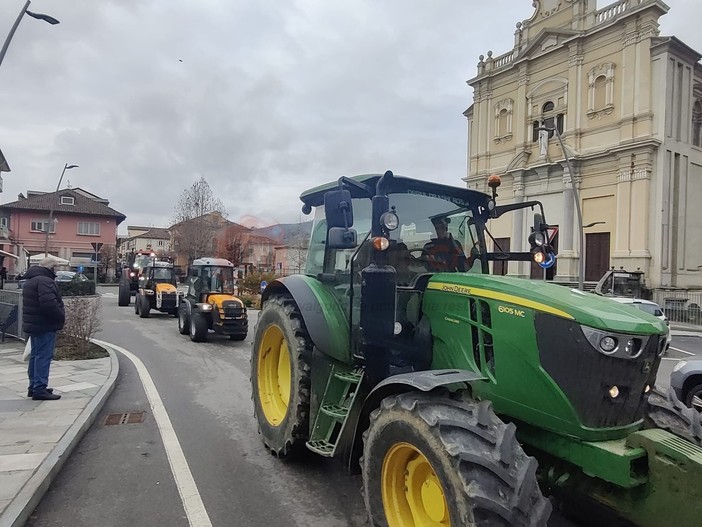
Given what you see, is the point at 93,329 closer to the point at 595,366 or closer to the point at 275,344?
the point at 275,344

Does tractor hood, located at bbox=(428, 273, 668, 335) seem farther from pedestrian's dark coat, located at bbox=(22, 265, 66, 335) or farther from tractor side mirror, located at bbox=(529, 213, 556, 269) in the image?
pedestrian's dark coat, located at bbox=(22, 265, 66, 335)

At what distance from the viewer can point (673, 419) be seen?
11.2 ft

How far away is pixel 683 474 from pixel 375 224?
2366 mm

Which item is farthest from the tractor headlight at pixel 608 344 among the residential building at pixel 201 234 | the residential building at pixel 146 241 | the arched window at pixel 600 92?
the residential building at pixel 146 241

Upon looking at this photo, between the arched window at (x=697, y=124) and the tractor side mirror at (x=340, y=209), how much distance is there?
110 ft

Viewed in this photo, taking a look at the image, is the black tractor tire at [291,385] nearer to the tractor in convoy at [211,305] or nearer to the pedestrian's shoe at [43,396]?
the pedestrian's shoe at [43,396]

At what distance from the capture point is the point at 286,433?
4797mm

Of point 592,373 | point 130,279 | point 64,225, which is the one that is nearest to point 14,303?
point 592,373

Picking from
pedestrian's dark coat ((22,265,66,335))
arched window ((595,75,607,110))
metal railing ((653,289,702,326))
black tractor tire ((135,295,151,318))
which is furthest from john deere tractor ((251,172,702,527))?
arched window ((595,75,607,110))

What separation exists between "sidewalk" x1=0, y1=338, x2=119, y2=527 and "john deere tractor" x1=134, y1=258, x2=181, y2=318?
9965mm

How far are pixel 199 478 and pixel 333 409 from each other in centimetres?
152

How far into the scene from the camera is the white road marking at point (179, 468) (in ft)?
13.2

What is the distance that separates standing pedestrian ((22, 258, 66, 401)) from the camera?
6.67 meters

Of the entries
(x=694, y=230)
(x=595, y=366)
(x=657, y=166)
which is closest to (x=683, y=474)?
(x=595, y=366)
